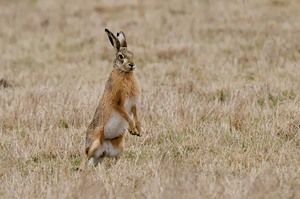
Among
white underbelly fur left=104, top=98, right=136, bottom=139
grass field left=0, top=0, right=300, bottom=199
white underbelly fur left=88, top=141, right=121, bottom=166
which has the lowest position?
grass field left=0, top=0, right=300, bottom=199

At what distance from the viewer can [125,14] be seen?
18969 millimetres

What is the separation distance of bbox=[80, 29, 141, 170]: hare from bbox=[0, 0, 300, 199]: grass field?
0.20m

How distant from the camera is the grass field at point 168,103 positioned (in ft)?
19.1

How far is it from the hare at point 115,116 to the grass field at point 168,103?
0.20m

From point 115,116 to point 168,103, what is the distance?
89.9 inches

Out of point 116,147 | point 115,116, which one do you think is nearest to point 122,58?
point 115,116

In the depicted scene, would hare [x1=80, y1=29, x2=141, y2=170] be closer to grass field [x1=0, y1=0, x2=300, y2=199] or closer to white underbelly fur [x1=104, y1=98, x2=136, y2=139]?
white underbelly fur [x1=104, y1=98, x2=136, y2=139]

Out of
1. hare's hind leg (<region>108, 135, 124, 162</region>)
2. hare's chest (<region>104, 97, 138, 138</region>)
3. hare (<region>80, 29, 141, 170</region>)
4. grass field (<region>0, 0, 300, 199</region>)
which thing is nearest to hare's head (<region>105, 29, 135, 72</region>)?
hare (<region>80, 29, 141, 170</region>)

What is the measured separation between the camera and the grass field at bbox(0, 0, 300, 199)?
19.1 feet

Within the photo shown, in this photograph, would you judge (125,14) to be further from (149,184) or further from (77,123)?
(149,184)

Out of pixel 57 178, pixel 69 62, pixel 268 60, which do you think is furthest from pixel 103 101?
pixel 69 62

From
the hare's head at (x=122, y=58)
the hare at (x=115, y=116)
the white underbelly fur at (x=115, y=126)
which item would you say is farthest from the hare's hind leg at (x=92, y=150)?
the hare's head at (x=122, y=58)

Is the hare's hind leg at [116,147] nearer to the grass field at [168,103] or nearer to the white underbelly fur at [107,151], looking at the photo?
the white underbelly fur at [107,151]

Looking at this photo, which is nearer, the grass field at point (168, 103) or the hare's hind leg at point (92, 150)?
the grass field at point (168, 103)
